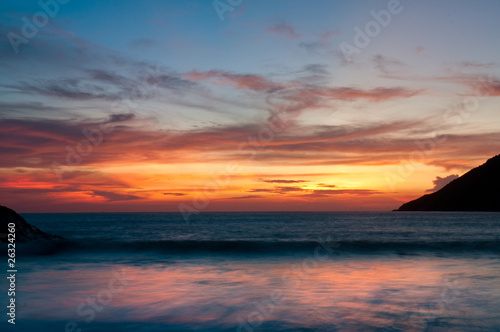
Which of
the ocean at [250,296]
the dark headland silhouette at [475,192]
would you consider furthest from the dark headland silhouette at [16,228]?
the dark headland silhouette at [475,192]

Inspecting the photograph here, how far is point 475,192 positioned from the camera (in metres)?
160

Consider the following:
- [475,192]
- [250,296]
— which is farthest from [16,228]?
[475,192]

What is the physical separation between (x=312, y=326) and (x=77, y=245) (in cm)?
2428

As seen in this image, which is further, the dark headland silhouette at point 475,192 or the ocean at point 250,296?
the dark headland silhouette at point 475,192

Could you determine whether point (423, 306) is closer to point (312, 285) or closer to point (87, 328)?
point (312, 285)

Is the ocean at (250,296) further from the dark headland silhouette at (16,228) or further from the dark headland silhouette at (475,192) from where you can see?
the dark headland silhouette at (475,192)

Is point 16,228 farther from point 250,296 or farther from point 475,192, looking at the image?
point 475,192

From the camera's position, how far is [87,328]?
878 centimetres

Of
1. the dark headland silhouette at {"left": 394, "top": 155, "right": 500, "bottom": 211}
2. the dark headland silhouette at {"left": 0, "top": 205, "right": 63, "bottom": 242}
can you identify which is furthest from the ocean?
the dark headland silhouette at {"left": 394, "top": 155, "right": 500, "bottom": 211}

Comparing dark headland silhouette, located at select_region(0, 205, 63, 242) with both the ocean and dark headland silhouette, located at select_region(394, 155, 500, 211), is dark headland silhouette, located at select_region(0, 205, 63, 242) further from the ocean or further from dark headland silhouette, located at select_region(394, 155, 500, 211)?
dark headland silhouette, located at select_region(394, 155, 500, 211)

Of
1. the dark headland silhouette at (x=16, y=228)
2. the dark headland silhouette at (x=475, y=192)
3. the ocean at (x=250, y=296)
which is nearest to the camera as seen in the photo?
the ocean at (x=250, y=296)

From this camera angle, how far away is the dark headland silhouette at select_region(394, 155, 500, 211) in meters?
149

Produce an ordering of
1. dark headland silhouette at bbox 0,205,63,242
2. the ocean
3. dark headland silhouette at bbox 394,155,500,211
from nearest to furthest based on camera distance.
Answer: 1. the ocean
2. dark headland silhouette at bbox 0,205,63,242
3. dark headland silhouette at bbox 394,155,500,211

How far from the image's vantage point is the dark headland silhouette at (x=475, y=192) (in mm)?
149375
